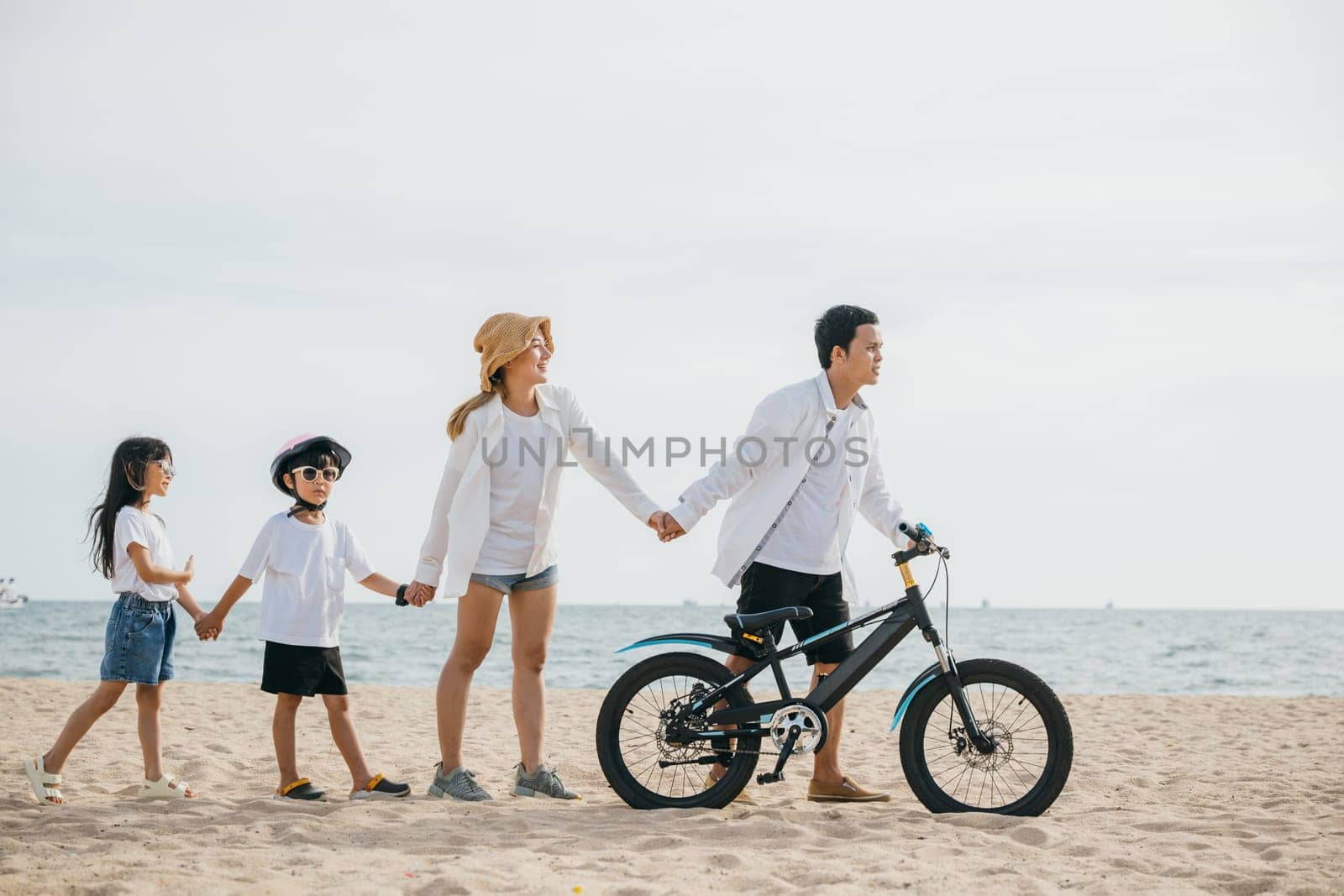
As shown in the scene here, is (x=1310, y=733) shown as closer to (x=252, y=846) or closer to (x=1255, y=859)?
(x=1255, y=859)

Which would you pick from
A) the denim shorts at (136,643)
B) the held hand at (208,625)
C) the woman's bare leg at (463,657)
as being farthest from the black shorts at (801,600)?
the denim shorts at (136,643)

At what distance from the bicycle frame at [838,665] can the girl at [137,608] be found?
2.13 m

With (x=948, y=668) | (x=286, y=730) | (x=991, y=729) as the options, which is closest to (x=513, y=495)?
(x=286, y=730)

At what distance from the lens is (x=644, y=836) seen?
4012 millimetres

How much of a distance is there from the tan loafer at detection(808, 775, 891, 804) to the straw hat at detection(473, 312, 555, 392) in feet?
7.71

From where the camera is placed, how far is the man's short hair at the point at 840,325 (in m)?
4.97

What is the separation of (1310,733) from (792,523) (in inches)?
230

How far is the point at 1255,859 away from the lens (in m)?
3.75

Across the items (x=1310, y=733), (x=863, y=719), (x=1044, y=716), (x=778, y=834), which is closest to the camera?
(x=778, y=834)

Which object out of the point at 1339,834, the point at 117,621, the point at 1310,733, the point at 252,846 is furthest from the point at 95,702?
the point at 1310,733

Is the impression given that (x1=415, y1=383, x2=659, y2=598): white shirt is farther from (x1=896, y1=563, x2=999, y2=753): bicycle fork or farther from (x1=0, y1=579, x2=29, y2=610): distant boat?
(x1=0, y1=579, x2=29, y2=610): distant boat

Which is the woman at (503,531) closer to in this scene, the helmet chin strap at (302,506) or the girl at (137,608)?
the helmet chin strap at (302,506)

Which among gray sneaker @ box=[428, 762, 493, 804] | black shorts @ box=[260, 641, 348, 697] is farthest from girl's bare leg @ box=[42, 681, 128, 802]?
gray sneaker @ box=[428, 762, 493, 804]

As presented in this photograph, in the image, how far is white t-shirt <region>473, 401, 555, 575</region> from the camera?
4793 millimetres
